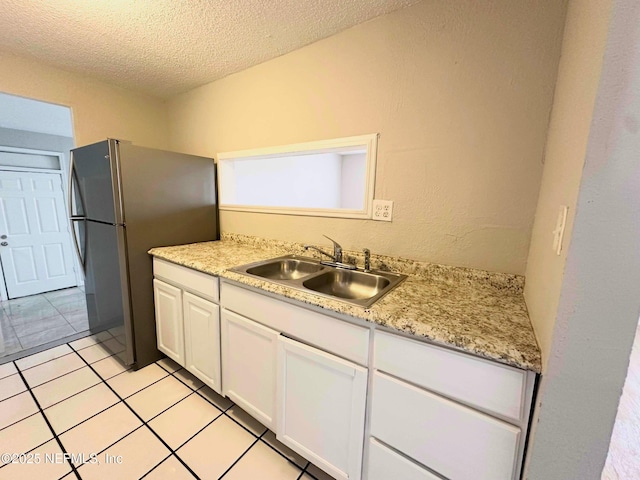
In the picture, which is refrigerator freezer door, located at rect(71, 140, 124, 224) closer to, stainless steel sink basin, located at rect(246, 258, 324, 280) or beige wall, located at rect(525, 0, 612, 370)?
stainless steel sink basin, located at rect(246, 258, 324, 280)

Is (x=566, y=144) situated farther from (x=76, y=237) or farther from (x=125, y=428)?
(x=76, y=237)

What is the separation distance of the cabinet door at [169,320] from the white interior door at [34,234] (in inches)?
115

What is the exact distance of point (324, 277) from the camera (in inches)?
57.9

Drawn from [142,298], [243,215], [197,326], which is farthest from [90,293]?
[243,215]

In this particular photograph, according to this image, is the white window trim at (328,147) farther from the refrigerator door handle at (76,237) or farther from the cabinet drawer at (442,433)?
the refrigerator door handle at (76,237)

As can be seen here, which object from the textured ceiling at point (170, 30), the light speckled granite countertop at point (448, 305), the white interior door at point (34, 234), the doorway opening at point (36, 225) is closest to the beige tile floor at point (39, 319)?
the doorway opening at point (36, 225)

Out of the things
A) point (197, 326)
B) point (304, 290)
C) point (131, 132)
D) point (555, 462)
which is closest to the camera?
point (555, 462)

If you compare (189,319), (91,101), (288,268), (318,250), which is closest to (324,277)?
(318,250)

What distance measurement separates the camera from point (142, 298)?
189 cm

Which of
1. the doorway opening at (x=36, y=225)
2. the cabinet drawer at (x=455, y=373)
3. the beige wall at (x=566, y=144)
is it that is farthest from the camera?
the doorway opening at (x=36, y=225)

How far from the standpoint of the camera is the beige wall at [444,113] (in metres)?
1.09

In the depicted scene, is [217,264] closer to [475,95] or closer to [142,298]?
[142,298]

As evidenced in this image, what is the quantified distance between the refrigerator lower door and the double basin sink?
96cm

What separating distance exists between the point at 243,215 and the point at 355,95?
1.26 metres
